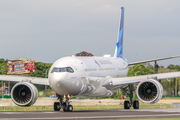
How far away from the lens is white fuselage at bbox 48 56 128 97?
3459 centimetres

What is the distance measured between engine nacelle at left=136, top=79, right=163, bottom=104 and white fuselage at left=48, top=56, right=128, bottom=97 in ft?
15.2

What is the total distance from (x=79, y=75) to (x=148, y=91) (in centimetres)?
597

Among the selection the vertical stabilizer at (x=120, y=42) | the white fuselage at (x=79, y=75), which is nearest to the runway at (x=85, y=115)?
the white fuselage at (x=79, y=75)

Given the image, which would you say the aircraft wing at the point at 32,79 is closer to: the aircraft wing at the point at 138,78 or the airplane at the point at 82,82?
the airplane at the point at 82,82

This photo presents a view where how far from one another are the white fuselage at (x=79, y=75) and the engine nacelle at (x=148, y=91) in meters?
4.64

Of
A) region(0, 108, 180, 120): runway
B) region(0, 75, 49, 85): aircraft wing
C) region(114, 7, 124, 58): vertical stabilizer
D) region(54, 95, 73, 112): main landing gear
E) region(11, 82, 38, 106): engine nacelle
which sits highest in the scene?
region(114, 7, 124, 58): vertical stabilizer

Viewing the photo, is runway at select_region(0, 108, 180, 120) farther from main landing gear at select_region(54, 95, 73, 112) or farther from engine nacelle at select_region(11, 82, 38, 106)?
engine nacelle at select_region(11, 82, 38, 106)

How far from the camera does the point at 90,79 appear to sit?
125 feet

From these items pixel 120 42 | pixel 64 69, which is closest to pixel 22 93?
pixel 64 69

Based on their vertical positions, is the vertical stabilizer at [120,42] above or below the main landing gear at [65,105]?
above

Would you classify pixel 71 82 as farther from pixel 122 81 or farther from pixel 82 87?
pixel 122 81

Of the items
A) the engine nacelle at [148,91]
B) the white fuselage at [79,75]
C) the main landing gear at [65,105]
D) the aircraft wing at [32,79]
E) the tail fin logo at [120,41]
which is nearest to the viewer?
the white fuselage at [79,75]

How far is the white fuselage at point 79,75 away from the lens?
34.6m

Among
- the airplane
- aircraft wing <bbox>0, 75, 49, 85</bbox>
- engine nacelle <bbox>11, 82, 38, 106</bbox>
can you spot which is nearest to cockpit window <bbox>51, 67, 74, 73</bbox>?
the airplane
